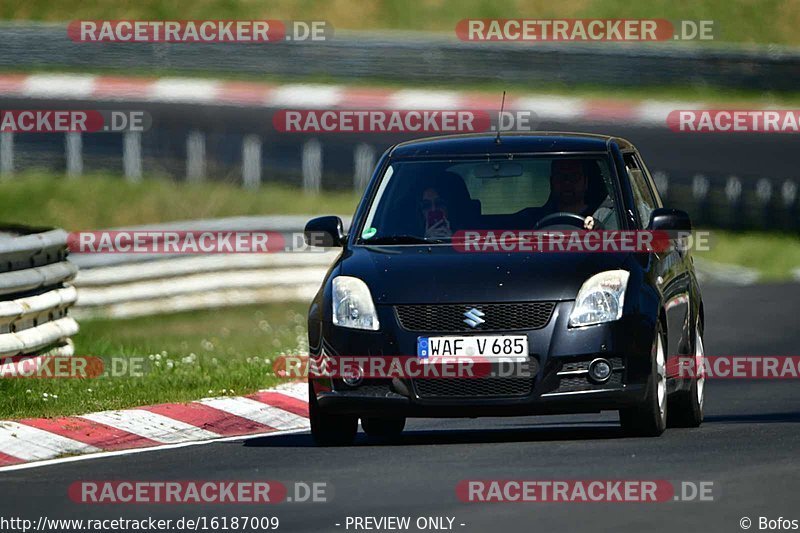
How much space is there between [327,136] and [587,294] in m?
21.1

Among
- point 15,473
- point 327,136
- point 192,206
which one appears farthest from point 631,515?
point 327,136

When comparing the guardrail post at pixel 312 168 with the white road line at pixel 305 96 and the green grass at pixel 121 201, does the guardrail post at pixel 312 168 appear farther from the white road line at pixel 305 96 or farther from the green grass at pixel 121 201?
the white road line at pixel 305 96

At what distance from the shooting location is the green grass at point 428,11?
4203cm

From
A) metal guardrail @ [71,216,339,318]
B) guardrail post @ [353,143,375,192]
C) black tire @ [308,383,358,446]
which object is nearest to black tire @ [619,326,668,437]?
black tire @ [308,383,358,446]

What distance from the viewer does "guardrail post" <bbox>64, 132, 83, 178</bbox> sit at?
93.1ft

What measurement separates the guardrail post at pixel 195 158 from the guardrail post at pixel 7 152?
7.94ft

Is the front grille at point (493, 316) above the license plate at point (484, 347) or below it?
above

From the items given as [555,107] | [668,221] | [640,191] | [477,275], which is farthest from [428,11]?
[477,275]

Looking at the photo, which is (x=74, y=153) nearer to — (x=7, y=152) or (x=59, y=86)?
(x=7, y=152)

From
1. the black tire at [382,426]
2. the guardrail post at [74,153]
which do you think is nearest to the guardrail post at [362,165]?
the guardrail post at [74,153]

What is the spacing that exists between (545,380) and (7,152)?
1836 centimetres

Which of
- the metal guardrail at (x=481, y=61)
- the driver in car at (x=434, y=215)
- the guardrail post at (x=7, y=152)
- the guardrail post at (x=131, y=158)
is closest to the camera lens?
the driver in car at (x=434, y=215)

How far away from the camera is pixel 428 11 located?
144 ft

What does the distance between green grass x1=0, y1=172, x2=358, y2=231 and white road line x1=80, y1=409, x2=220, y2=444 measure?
15071 millimetres
